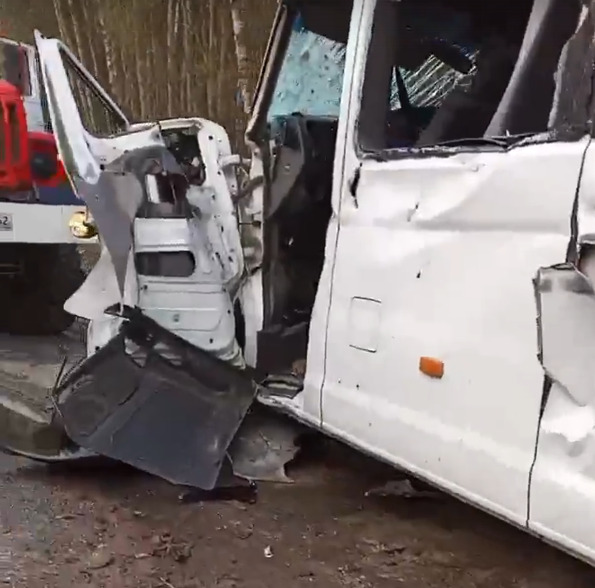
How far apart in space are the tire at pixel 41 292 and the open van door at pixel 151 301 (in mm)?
2980

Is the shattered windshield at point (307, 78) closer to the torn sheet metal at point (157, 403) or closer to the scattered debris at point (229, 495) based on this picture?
the torn sheet metal at point (157, 403)

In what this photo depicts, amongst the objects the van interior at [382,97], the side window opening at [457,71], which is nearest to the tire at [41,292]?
the van interior at [382,97]

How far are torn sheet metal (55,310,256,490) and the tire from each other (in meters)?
3.30

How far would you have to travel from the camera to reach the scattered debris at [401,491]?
11.4 feet

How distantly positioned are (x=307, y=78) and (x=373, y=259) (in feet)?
3.70

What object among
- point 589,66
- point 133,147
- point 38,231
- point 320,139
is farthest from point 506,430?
point 38,231

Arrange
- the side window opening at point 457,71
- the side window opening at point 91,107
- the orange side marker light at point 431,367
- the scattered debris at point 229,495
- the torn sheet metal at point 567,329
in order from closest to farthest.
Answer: the torn sheet metal at point 567,329 < the side window opening at point 457,71 < the orange side marker light at point 431,367 < the scattered debris at point 229,495 < the side window opening at point 91,107

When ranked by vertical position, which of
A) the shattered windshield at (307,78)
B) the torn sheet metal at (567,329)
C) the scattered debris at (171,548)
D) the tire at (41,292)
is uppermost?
the shattered windshield at (307,78)

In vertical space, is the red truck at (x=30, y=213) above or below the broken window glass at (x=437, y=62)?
below

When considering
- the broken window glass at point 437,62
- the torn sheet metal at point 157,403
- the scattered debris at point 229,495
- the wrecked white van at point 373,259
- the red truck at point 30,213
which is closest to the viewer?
the wrecked white van at point 373,259

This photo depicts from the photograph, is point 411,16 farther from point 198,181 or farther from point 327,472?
point 327,472

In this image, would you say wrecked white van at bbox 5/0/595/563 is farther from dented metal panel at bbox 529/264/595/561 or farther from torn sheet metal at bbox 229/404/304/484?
torn sheet metal at bbox 229/404/304/484

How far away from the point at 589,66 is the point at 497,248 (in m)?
0.51

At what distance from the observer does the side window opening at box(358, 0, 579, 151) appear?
2402 mm
